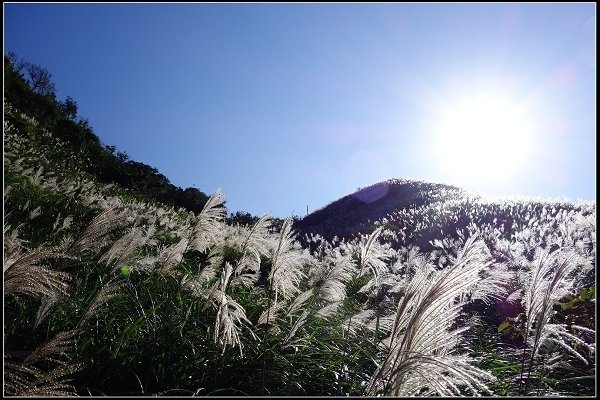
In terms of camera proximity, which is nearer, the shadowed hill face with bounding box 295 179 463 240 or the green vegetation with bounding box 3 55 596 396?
the green vegetation with bounding box 3 55 596 396

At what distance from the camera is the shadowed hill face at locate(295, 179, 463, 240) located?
32625 millimetres

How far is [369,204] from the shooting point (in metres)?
38.2

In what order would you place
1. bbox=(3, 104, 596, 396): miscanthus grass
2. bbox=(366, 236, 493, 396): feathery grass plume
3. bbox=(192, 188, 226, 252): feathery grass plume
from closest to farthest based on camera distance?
1. bbox=(366, 236, 493, 396): feathery grass plume
2. bbox=(3, 104, 596, 396): miscanthus grass
3. bbox=(192, 188, 226, 252): feathery grass plume

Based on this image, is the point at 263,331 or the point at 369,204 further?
the point at 369,204

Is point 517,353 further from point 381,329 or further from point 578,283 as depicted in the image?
point 578,283

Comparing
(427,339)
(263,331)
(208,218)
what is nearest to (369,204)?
(208,218)

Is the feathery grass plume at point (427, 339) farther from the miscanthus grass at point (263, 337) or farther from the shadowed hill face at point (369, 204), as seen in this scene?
the shadowed hill face at point (369, 204)

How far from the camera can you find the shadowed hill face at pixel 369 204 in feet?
107

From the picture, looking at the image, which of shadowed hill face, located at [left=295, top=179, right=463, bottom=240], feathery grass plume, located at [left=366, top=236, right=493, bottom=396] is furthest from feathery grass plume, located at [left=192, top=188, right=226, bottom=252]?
shadowed hill face, located at [left=295, top=179, right=463, bottom=240]

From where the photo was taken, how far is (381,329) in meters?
4.38

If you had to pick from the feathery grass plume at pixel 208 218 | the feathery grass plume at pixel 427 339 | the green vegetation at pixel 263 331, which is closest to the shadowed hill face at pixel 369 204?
the green vegetation at pixel 263 331

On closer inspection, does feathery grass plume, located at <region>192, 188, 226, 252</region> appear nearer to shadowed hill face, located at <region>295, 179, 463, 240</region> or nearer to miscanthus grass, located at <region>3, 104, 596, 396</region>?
miscanthus grass, located at <region>3, 104, 596, 396</region>

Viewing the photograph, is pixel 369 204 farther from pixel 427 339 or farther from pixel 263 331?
pixel 427 339

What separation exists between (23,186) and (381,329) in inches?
270
